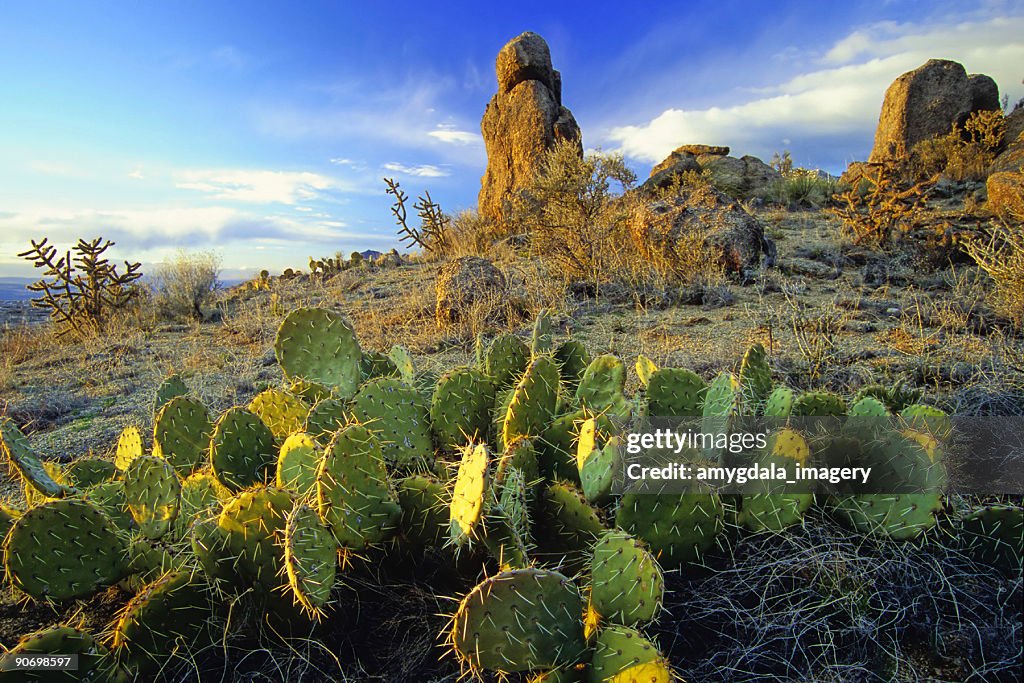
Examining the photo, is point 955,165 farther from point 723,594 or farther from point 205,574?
point 205,574

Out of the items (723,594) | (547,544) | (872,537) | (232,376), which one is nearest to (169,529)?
(547,544)

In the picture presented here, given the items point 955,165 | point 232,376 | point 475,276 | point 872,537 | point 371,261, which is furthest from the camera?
point 371,261

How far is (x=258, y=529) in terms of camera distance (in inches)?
61.2

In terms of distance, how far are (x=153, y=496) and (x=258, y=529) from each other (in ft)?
1.64

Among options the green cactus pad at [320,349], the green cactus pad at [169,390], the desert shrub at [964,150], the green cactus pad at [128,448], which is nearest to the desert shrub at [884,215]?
the desert shrub at [964,150]

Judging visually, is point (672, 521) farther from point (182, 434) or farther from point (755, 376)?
point (182, 434)

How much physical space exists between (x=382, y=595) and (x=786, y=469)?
4.55 feet

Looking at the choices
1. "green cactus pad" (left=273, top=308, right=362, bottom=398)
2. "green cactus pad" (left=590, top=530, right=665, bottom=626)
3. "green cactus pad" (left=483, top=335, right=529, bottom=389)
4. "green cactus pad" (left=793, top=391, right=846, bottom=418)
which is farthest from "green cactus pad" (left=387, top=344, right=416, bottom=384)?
"green cactus pad" (left=793, top=391, right=846, bottom=418)

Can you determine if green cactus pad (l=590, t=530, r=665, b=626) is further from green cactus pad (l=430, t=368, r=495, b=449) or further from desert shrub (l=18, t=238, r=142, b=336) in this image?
desert shrub (l=18, t=238, r=142, b=336)

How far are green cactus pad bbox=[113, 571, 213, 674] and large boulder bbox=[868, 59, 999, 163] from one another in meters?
19.3

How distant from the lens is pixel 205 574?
1.62 meters

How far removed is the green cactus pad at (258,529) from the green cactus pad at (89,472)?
48.3 inches

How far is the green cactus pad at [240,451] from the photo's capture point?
2.00m

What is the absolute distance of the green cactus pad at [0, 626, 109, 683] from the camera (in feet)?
4.39
